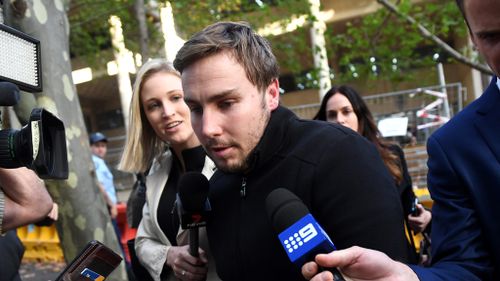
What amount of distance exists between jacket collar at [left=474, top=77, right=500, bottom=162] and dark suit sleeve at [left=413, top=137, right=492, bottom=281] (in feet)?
0.40

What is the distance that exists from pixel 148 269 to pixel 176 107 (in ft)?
2.76

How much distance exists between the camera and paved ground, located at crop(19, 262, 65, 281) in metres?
8.08

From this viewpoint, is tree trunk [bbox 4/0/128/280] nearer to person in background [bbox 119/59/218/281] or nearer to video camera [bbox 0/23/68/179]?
person in background [bbox 119/59/218/281]

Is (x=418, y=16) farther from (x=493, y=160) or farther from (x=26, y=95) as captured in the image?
(x=493, y=160)

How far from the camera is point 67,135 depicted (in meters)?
3.39

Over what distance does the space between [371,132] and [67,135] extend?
2.08m

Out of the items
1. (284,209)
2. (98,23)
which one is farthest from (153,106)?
(98,23)

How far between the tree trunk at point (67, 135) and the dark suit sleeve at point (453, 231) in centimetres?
247

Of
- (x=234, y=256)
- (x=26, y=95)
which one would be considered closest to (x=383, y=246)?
(x=234, y=256)

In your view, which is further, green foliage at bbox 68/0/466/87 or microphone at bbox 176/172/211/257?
green foliage at bbox 68/0/466/87

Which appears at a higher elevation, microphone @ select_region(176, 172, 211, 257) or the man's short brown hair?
the man's short brown hair

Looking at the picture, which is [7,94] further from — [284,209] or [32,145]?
[284,209]

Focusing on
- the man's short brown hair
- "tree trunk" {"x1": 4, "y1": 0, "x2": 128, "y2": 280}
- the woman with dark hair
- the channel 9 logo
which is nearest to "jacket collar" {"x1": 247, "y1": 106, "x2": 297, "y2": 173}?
the man's short brown hair

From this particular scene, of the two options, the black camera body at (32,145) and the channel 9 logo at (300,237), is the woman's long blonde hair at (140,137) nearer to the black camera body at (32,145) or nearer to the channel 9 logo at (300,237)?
the black camera body at (32,145)
